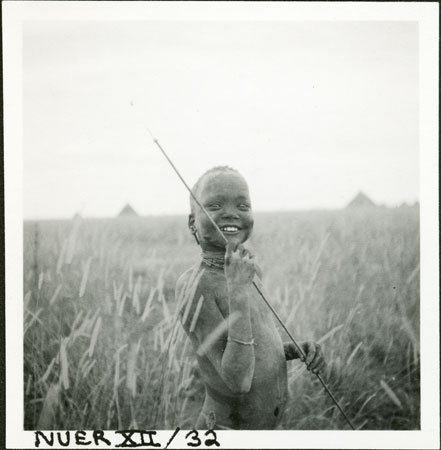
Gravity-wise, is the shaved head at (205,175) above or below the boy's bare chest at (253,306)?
above

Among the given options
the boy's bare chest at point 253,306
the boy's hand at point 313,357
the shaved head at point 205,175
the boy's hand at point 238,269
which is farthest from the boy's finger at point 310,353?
the shaved head at point 205,175

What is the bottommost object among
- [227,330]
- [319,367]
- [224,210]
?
[319,367]

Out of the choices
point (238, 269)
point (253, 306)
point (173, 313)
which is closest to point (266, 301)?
point (253, 306)

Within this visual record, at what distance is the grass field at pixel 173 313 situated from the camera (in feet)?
4.93

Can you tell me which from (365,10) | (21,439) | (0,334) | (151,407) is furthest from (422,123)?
(21,439)

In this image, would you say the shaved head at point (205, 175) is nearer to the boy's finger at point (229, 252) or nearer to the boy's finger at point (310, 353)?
the boy's finger at point (229, 252)

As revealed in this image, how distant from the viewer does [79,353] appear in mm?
Answer: 1513

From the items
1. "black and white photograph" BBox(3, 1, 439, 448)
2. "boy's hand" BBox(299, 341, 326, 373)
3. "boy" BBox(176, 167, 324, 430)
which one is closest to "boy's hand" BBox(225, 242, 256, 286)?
"boy" BBox(176, 167, 324, 430)

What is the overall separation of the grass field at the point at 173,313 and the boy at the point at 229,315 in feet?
0.32

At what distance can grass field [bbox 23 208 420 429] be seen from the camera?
59.1 inches

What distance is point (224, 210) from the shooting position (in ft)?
4.52

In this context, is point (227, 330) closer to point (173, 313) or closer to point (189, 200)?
point (173, 313)

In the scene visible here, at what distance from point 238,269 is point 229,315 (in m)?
0.11

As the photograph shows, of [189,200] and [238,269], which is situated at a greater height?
[189,200]
